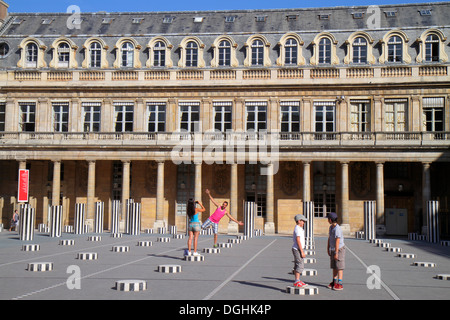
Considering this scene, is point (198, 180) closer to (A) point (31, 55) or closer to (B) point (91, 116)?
(B) point (91, 116)

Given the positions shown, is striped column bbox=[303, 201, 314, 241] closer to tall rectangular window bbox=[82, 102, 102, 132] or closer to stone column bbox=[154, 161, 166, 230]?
stone column bbox=[154, 161, 166, 230]

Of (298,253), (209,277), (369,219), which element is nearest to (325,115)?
(369,219)

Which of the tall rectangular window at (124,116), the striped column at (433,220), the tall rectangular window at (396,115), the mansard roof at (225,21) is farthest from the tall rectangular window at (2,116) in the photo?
the striped column at (433,220)

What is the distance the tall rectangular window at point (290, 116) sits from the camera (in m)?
44.4

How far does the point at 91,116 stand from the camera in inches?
1829

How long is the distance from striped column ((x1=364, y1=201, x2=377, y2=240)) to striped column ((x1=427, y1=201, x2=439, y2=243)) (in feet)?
10.1

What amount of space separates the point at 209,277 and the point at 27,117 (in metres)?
35.1

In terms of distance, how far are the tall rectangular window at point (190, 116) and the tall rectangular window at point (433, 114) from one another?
1636 cm

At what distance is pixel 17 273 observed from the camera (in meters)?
16.2

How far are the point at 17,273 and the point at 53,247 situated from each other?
9.79m

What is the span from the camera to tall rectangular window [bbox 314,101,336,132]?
44125 mm

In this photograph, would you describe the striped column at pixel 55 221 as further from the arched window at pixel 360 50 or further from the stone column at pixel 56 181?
the arched window at pixel 360 50

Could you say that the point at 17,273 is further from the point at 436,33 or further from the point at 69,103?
the point at 436,33
